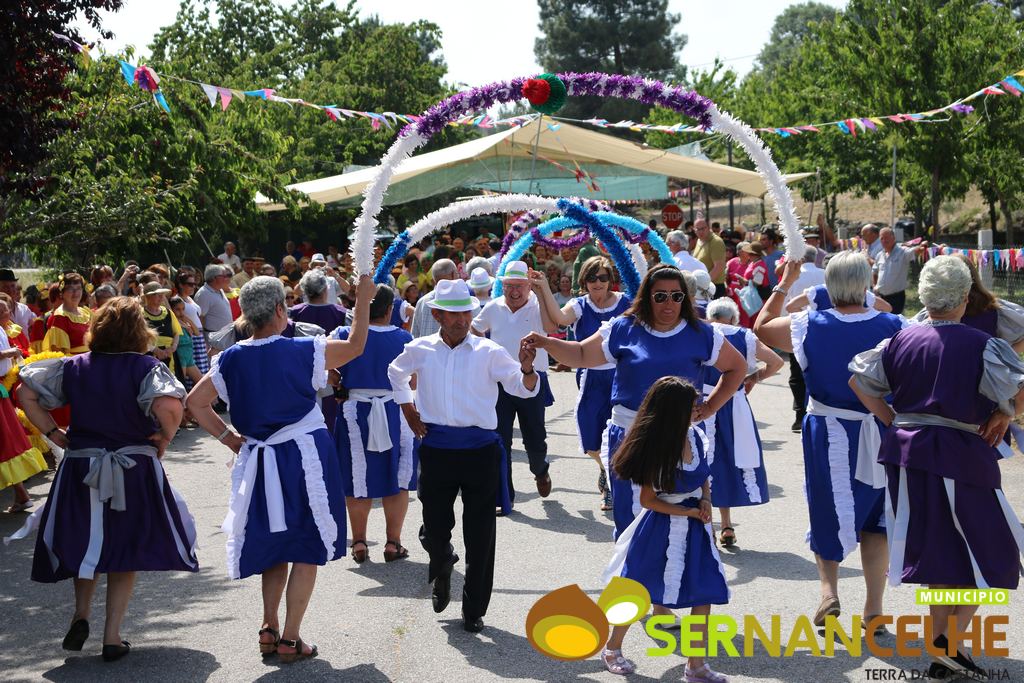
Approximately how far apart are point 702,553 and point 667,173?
666 inches

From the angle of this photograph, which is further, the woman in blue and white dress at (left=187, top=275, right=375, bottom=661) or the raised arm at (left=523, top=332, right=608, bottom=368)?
the raised arm at (left=523, top=332, right=608, bottom=368)

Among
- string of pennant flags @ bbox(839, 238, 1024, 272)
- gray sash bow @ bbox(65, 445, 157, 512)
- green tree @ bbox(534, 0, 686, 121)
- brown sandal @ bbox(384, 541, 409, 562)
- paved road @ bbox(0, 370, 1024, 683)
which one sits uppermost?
green tree @ bbox(534, 0, 686, 121)

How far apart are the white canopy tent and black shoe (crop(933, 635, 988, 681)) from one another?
45.4ft

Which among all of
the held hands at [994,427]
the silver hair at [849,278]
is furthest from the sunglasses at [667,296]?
the held hands at [994,427]

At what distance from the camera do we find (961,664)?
4.98 meters

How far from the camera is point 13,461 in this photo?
28.4 ft

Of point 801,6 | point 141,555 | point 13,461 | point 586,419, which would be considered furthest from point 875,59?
point 801,6

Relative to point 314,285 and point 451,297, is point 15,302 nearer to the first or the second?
point 314,285

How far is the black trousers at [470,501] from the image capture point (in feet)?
19.6

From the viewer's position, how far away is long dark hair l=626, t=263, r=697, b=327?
5.71m

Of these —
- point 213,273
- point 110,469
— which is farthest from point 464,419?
point 213,273

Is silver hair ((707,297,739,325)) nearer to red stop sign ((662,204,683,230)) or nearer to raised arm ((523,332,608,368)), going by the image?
raised arm ((523,332,608,368))

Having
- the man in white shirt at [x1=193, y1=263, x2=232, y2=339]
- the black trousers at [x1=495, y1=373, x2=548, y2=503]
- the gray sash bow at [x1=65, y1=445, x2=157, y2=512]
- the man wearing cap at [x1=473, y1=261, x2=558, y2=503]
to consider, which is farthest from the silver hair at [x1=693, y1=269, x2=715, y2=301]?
the man in white shirt at [x1=193, y1=263, x2=232, y2=339]

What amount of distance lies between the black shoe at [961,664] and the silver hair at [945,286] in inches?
57.7
